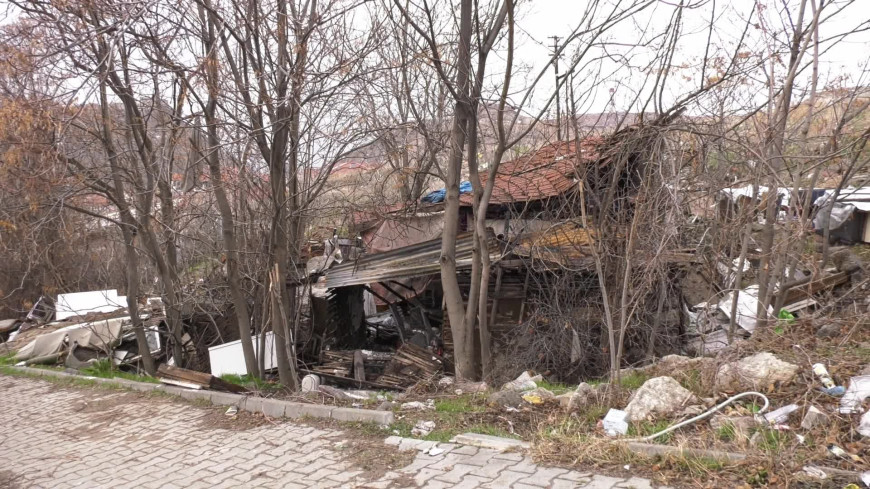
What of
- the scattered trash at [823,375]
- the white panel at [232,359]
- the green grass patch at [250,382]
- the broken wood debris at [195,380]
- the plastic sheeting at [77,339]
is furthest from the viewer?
the plastic sheeting at [77,339]

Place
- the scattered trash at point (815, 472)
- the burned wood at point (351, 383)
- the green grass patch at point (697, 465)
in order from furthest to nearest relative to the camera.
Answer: the burned wood at point (351, 383) < the green grass patch at point (697, 465) < the scattered trash at point (815, 472)

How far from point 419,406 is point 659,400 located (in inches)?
94.9

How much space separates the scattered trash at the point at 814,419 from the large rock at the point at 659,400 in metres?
0.85

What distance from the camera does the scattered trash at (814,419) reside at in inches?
164

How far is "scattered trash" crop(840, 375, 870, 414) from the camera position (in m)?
4.23

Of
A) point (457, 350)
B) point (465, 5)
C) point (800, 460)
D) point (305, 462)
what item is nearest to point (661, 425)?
point (800, 460)

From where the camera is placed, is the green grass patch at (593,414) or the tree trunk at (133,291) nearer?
the green grass patch at (593,414)

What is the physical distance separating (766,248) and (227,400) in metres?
6.89

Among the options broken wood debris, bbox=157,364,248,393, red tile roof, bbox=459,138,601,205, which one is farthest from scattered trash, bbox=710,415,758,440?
broken wood debris, bbox=157,364,248,393

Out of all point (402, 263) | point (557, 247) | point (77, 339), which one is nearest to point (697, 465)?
point (557, 247)

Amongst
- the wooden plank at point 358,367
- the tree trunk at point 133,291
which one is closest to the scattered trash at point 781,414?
the wooden plank at point 358,367

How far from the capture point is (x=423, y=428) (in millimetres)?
5426

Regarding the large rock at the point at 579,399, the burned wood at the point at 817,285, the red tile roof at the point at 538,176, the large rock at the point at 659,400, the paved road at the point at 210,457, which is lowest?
the paved road at the point at 210,457

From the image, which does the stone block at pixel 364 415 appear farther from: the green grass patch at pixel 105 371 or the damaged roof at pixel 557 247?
the green grass patch at pixel 105 371
